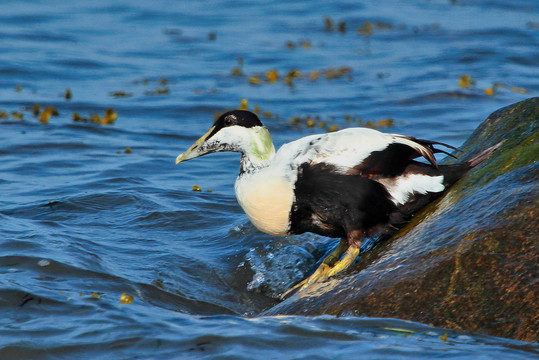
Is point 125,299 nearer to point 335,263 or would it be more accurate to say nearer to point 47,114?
point 335,263

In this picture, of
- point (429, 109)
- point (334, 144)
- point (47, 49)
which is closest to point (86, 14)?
point (47, 49)

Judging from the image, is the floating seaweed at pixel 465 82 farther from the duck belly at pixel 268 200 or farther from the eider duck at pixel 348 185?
the duck belly at pixel 268 200

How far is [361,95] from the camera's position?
31.9 ft

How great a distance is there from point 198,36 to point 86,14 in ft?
7.52

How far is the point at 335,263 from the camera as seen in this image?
4.44m

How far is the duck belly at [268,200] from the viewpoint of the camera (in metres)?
4.17

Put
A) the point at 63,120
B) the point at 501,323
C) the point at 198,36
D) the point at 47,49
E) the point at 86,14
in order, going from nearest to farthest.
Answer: the point at 501,323 → the point at 63,120 → the point at 47,49 → the point at 198,36 → the point at 86,14

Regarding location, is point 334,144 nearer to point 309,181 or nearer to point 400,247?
point 309,181

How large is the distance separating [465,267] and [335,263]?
115 cm

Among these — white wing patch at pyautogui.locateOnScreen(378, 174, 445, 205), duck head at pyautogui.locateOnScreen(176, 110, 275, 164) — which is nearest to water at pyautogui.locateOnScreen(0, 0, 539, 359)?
duck head at pyautogui.locateOnScreen(176, 110, 275, 164)

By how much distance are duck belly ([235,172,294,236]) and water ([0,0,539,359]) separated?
507 millimetres

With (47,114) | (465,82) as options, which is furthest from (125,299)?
(465,82)

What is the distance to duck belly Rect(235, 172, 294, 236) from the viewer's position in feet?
13.7

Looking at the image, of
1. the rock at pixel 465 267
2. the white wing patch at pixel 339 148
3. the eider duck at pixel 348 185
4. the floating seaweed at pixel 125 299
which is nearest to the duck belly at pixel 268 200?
the eider duck at pixel 348 185
